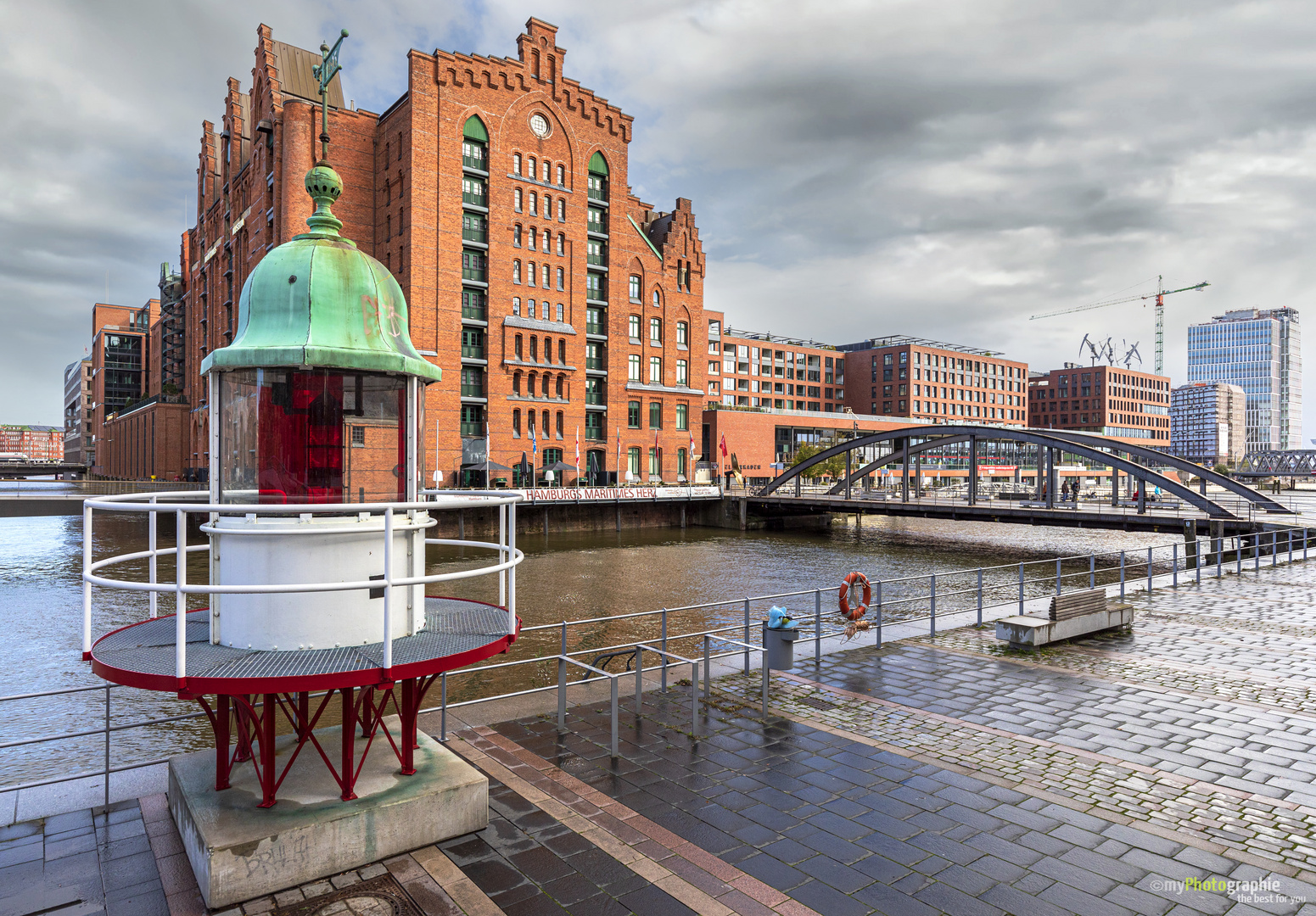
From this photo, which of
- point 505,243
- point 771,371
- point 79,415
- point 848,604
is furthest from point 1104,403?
point 79,415

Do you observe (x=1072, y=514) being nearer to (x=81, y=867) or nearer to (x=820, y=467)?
(x=81, y=867)

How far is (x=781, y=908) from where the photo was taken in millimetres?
5180

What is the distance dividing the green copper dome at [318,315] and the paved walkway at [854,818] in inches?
153

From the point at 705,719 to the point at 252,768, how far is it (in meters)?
4.80

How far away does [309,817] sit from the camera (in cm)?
564

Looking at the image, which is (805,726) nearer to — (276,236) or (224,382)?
(224,382)

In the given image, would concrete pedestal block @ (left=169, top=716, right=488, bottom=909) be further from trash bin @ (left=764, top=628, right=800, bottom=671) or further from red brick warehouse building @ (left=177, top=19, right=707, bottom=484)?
red brick warehouse building @ (left=177, top=19, right=707, bottom=484)

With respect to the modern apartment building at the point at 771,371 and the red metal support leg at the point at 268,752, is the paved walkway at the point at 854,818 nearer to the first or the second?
the red metal support leg at the point at 268,752

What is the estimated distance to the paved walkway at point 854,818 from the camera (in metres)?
5.31

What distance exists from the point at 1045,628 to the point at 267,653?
12.1 meters

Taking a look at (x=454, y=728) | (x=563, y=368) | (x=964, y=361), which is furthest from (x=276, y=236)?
(x=964, y=361)

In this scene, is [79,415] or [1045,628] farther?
[79,415]

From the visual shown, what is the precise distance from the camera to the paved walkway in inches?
209

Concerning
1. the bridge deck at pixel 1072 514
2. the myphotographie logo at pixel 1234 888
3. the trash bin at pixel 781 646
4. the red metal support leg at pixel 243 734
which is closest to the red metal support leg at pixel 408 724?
the red metal support leg at pixel 243 734
